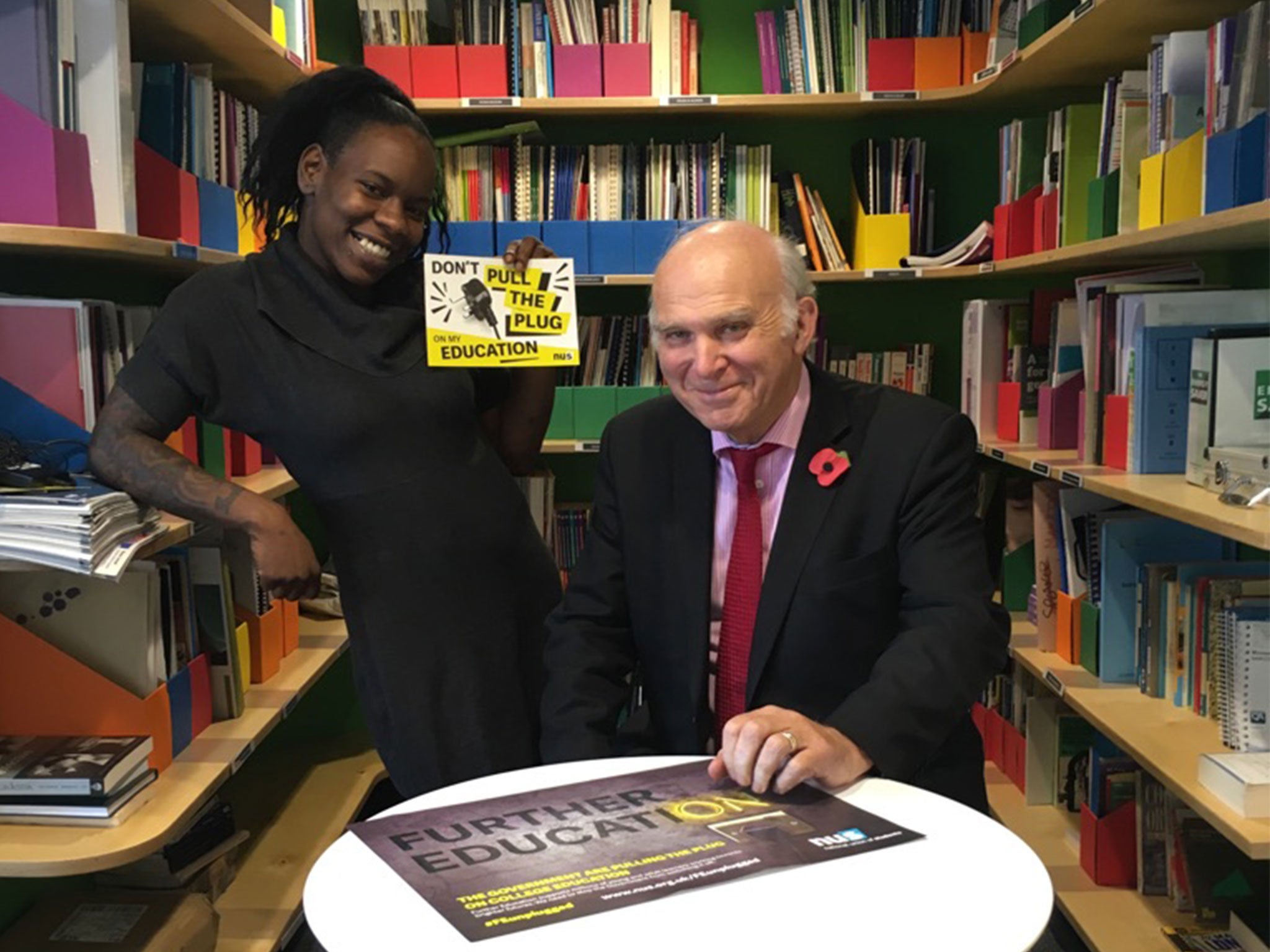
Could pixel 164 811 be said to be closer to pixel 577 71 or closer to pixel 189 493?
pixel 189 493

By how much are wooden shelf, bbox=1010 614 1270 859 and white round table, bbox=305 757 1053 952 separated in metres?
0.78

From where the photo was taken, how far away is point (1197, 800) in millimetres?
1856

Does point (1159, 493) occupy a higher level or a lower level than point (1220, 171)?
lower

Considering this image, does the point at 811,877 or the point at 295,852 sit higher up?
the point at 811,877

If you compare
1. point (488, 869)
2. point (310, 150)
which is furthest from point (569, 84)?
point (488, 869)

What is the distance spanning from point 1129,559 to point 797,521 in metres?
1.18

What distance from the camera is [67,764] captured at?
1.87 meters

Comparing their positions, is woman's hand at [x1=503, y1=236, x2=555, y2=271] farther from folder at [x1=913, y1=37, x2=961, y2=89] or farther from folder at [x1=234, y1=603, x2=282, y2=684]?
folder at [x1=913, y1=37, x2=961, y2=89]

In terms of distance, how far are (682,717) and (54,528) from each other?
926 millimetres

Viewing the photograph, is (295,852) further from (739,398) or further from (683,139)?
(683,139)

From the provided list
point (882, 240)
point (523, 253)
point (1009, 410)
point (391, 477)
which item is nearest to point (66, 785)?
point (391, 477)

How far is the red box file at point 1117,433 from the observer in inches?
95.7

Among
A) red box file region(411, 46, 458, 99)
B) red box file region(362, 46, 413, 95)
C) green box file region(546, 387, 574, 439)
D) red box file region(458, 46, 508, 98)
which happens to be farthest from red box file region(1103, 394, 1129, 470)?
red box file region(362, 46, 413, 95)

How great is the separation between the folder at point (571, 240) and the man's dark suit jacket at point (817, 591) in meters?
1.88
